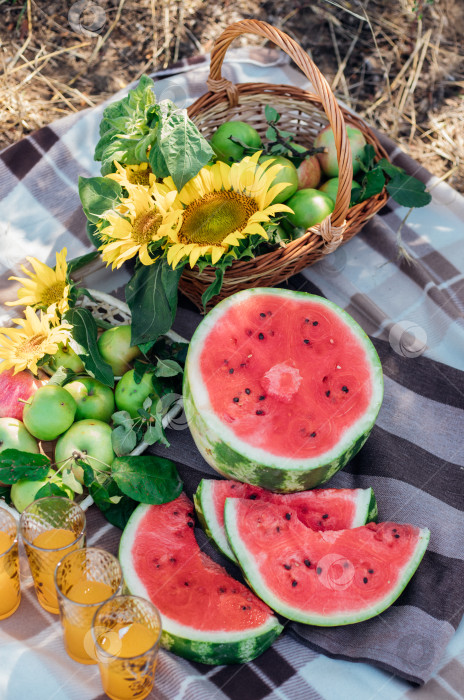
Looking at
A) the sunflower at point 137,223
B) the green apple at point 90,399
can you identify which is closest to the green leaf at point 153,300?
the sunflower at point 137,223

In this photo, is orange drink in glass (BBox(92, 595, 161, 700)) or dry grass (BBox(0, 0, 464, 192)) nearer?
orange drink in glass (BBox(92, 595, 161, 700))

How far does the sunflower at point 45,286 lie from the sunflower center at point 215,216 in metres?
0.36

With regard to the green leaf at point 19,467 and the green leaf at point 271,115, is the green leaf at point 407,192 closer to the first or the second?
the green leaf at point 271,115

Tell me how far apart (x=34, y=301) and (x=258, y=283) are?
61 cm

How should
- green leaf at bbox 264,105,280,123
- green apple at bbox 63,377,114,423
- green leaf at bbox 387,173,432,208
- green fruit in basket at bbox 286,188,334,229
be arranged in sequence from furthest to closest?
green leaf at bbox 387,173,432,208 → green leaf at bbox 264,105,280,123 → green fruit in basket at bbox 286,188,334,229 → green apple at bbox 63,377,114,423

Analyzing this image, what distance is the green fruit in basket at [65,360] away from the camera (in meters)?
1.75

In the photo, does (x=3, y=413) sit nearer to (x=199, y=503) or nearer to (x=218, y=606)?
(x=199, y=503)

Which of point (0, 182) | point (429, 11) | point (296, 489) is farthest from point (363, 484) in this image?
point (429, 11)

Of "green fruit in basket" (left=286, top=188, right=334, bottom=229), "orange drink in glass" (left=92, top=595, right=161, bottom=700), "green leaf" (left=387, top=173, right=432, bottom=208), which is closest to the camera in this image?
"orange drink in glass" (left=92, top=595, right=161, bottom=700)

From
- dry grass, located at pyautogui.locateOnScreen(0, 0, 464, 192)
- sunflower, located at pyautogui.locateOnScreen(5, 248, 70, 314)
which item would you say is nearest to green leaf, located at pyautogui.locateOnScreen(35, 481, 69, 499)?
sunflower, located at pyautogui.locateOnScreen(5, 248, 70, 314)

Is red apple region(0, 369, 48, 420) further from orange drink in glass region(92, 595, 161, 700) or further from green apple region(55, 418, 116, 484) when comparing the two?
orange drink in glass region(92, 595, 161, 700)

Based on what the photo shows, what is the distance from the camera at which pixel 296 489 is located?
1552 millimetres

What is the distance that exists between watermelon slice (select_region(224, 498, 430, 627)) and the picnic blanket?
3.2 inches

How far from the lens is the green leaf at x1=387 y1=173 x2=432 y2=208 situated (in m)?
2.07
